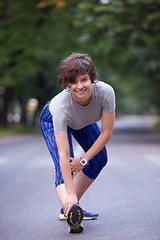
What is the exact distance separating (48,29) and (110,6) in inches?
526

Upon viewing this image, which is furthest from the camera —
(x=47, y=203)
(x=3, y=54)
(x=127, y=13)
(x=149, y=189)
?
(x=3, y=54)

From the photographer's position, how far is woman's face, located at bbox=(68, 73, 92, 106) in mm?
4219

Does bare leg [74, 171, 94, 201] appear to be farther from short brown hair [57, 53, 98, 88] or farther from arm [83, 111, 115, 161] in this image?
→ short brown hair [57, 53, 98, 88]

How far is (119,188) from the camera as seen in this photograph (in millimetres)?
7715

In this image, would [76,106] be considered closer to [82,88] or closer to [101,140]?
[82,88]

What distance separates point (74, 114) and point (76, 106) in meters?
0.08

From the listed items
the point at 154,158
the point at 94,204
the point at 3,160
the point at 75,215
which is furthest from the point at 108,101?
the point at 3,160

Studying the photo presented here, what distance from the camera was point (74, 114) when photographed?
14.5 feet

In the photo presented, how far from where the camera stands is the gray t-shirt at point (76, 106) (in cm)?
439

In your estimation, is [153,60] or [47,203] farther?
[153,60]

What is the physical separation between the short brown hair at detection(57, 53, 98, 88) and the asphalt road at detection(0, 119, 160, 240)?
4.48 feet

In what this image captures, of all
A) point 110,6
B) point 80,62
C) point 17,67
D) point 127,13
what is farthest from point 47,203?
point 17,67

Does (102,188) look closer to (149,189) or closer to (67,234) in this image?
(149,189)

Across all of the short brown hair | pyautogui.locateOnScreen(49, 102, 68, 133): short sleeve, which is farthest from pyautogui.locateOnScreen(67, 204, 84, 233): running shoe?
the short brown hair
